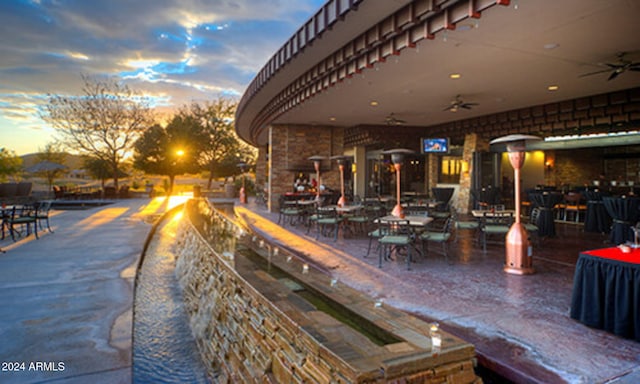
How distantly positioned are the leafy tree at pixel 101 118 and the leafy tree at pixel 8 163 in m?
6.67

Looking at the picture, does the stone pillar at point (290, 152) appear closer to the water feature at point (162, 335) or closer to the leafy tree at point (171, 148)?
the water feature at point (162, 335)

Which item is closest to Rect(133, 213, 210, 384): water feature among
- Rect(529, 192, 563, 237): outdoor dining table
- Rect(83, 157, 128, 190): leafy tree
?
Rect(529, 192, 563, 237): outdoor dining table

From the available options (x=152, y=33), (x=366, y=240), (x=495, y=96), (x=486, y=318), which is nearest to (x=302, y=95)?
(x=366, y=240)

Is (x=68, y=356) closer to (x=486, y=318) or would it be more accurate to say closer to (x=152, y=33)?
(x=486, y=318)

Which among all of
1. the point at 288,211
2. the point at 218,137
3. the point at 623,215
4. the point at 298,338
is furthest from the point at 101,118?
the point at 623,215

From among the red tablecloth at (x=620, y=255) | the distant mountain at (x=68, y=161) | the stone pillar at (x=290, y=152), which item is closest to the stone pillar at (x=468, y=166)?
the stone pillar at (x=290, y=152)

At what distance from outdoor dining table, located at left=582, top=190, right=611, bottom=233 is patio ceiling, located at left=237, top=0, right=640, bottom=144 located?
245 cm

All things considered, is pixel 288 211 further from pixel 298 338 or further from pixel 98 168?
pixel 98 168

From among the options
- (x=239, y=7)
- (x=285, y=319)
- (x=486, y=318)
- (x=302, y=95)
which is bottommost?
(x=486, y=318)

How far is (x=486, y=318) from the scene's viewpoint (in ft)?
10.6

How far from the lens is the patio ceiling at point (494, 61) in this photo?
13.5 feet

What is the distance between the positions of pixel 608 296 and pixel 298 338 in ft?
8.97

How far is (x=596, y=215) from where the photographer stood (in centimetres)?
836

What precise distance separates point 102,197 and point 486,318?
22489 mm
